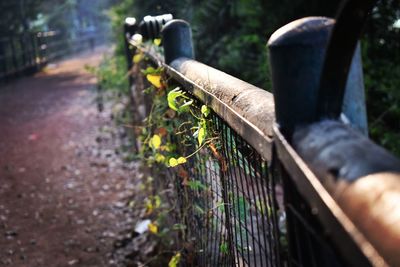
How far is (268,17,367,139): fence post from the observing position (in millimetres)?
1073

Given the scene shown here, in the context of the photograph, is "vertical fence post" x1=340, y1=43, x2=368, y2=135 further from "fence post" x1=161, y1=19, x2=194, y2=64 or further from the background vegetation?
the background vegetation

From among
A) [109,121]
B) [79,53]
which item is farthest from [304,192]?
[79,53]

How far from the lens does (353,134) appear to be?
3.06 feet

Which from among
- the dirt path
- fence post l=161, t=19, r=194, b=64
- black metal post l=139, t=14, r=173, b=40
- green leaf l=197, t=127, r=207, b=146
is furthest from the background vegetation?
green leaf l=197, t=127, r=207, b=146

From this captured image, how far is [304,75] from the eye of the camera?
3.53ft

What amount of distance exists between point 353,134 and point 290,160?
135 millimetres

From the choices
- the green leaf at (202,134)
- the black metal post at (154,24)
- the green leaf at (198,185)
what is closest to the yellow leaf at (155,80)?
the green leaf at (198,185)

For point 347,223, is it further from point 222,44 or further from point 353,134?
point 222,44

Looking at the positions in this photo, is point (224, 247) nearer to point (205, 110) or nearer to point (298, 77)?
point (205, 110)

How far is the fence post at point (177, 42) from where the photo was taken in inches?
129

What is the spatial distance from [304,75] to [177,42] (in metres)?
2.27

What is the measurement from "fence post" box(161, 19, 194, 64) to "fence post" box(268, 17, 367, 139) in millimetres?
2187

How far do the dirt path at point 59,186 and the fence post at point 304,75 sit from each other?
11.6 feet

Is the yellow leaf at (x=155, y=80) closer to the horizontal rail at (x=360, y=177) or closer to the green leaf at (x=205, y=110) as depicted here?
the green leaf at (x=205, y=110)
